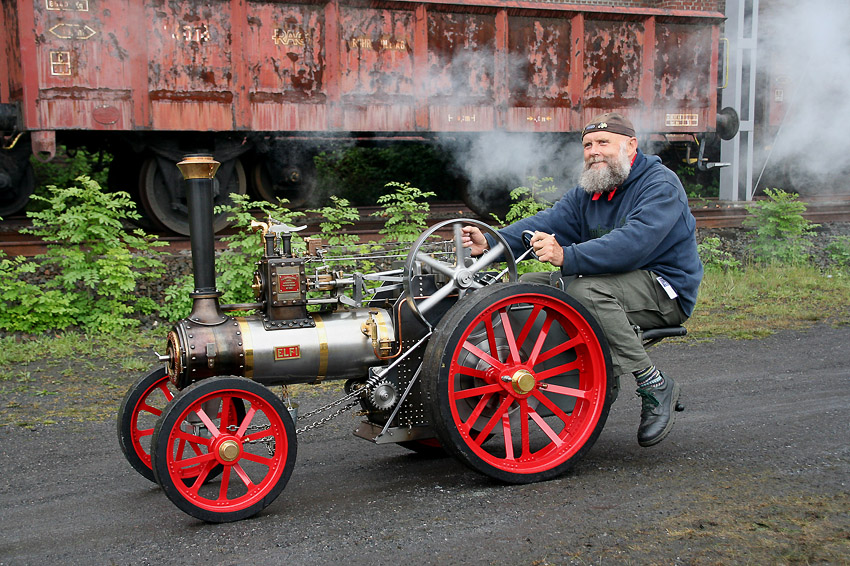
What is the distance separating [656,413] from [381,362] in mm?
1266

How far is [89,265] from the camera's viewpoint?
7289 millimetres

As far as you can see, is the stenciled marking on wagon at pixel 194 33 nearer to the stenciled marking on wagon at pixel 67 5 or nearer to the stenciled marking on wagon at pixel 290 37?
the stenciled marking on wagon at pixel 290 37

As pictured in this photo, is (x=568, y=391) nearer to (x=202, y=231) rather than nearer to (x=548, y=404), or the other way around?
(x=548, y=404)

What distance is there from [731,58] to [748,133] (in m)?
1.31

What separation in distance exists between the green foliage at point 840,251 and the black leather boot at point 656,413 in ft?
25.5

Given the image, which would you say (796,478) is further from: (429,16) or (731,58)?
(731,58)

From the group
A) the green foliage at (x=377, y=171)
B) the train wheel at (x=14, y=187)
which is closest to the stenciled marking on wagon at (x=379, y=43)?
the green foliage at (x=377, y=171)

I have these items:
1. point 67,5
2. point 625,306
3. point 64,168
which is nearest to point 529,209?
point 67,5

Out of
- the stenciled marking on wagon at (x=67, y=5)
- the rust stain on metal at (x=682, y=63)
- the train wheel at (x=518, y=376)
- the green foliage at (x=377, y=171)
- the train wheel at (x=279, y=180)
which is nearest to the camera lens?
the train wheel at (x=518, y=376)

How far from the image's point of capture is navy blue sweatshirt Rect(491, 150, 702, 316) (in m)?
3.63

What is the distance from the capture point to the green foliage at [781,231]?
33.2ft

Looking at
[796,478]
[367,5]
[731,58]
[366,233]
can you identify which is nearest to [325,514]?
[796,478]

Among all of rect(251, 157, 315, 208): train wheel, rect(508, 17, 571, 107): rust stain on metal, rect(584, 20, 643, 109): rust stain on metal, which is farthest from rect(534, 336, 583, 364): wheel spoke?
rect(584, 20, 643, 109): rust stain on metal

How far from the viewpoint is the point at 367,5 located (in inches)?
363
